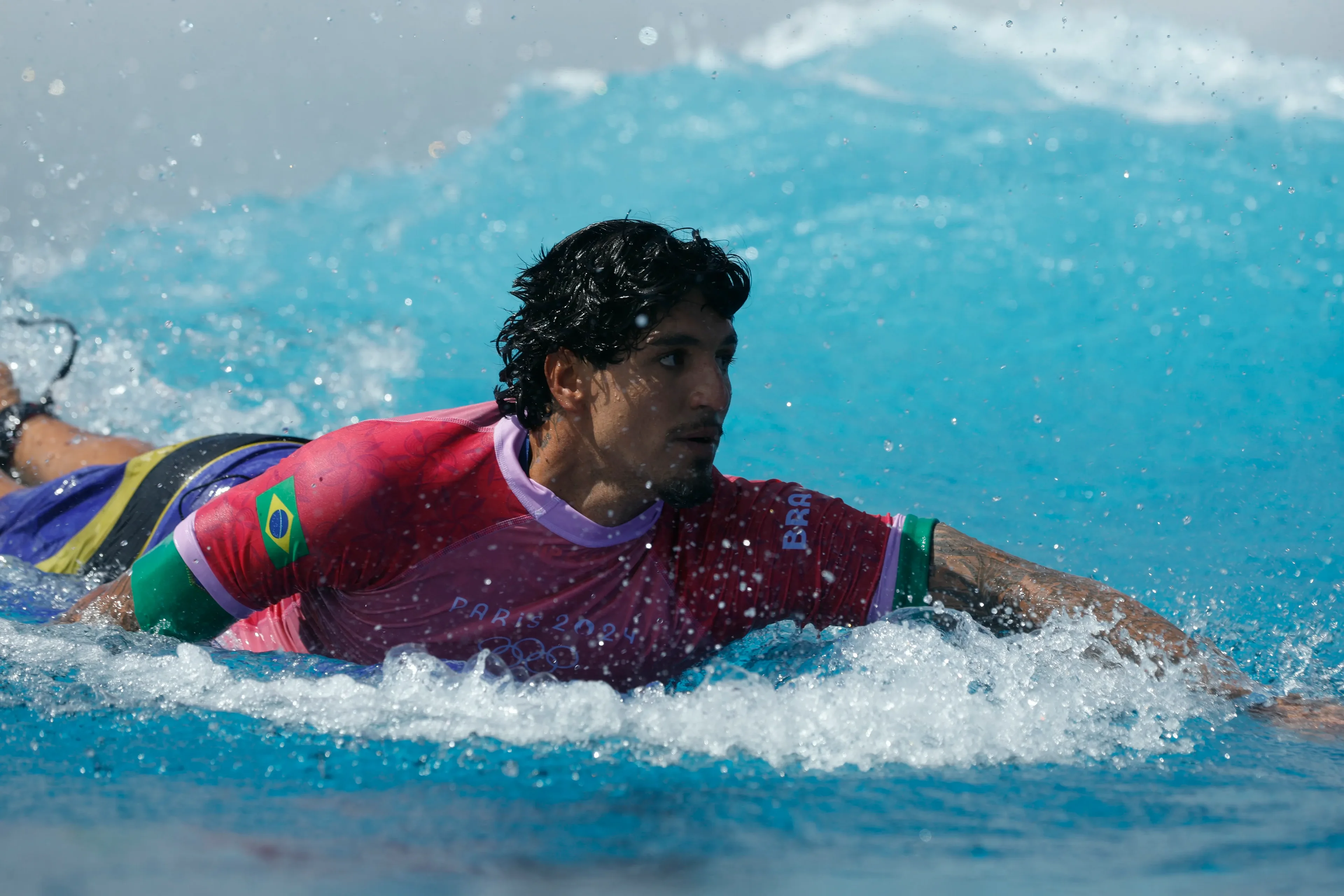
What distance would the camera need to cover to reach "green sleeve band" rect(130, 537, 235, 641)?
8.25ft

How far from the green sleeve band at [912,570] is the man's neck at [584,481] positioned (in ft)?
1.91

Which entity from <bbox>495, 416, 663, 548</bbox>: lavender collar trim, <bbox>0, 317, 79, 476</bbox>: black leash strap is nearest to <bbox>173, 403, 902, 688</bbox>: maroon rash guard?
<bbox>495, 416, 663, 548</bbox>: lavender collar trim

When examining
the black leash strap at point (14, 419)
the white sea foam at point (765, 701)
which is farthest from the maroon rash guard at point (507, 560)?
the black leash strap at point (14, 419)

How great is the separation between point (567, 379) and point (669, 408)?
25 centimetres

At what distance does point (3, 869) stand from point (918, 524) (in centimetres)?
189

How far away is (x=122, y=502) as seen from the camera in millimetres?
3713

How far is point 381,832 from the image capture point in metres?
1.86

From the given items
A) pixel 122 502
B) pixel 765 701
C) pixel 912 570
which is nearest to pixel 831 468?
pixel 912 570

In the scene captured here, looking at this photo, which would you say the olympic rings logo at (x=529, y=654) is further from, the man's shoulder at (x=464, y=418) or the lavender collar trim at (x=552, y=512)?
the man's shoulder at (x=464, y=418)

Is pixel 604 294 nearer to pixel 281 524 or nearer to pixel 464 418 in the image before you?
pixel 464 418

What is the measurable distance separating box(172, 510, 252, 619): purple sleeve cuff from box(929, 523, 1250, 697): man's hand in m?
1.50

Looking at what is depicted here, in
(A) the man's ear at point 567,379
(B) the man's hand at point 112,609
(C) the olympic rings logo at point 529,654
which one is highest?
(A) the man's ear at point 567,379

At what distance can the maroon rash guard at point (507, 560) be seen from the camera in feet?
8.11

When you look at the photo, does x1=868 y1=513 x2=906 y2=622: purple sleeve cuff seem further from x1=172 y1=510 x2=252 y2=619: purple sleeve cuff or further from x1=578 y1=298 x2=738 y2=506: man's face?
x1=172 y1=510 x2=252 y2=619: purple sleeve cuff
